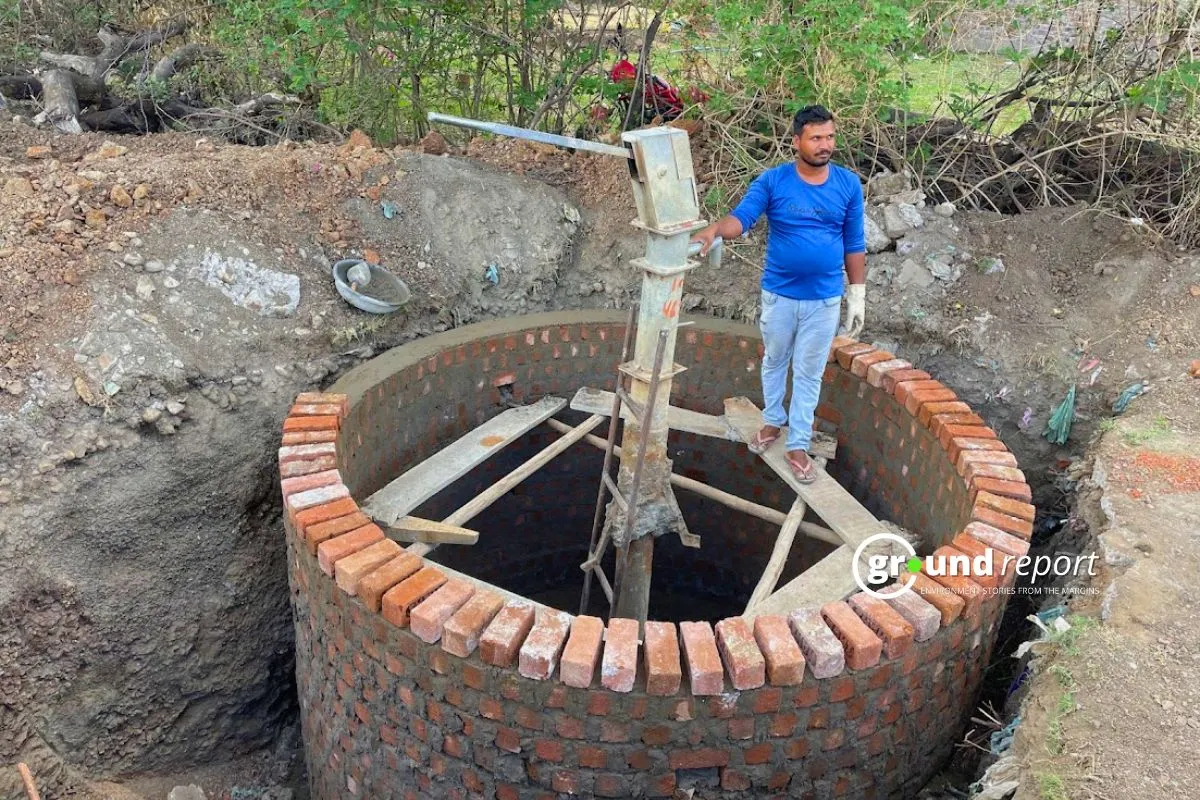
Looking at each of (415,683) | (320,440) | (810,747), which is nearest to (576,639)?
(415,683)

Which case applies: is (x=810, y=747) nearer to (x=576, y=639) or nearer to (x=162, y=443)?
(x=576, y=639)

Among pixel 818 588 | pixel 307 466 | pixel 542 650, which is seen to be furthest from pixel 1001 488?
pixel 307 466

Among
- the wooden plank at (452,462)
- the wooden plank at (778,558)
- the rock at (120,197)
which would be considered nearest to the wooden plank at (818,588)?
the wooden plank at (778,558)

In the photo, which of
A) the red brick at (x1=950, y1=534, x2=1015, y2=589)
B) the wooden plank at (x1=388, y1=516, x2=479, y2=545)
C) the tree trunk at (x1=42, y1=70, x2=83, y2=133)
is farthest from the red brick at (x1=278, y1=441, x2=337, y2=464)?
the tree trunk at (x1=42, y1=70, x2=83, y2=133)

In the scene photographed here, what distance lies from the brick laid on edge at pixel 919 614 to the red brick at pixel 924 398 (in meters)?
1.11

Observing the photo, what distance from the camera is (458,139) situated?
17.9ft

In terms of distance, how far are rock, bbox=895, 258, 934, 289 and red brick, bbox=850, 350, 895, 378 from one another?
0.61 meters

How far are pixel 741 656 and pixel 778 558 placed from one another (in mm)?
1047

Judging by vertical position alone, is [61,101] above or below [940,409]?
above

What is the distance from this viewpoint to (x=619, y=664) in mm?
2045

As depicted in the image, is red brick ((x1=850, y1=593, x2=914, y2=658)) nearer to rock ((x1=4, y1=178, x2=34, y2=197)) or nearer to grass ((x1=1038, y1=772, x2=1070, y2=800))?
grass ((x1=1038, y1=772, x2=1070, y2=800))

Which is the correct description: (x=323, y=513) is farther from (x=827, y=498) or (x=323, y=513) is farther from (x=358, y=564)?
(x=827, y=498)

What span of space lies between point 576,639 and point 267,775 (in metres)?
2.21

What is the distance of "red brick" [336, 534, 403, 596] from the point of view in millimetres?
2277
